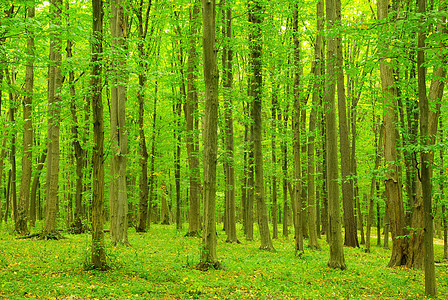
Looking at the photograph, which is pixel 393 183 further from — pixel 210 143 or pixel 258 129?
pixel 210 143

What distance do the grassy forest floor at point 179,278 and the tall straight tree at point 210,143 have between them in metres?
0.57

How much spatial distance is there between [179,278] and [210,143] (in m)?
3.48

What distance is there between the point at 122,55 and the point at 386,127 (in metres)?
9.49

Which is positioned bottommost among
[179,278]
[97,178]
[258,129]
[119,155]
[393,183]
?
[179,278]

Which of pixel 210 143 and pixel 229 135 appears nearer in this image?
pixel 210 143

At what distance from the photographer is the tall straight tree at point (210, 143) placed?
849 cm

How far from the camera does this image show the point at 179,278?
7.48m

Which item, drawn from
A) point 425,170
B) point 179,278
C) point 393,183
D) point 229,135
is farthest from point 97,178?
point 393,183

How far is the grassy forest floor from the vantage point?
615 cm

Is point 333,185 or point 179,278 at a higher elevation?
point 333,185

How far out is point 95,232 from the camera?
727 cm

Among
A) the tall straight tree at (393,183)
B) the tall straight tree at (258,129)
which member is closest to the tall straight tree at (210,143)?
the tall straight tree at (258,129)

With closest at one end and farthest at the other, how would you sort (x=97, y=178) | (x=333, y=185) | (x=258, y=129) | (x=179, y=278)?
(x=97, y=178), (x=179, y=278), (x=333, y=185), (x=258, y=129)

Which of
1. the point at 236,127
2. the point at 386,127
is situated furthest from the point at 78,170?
the point at 236,127
